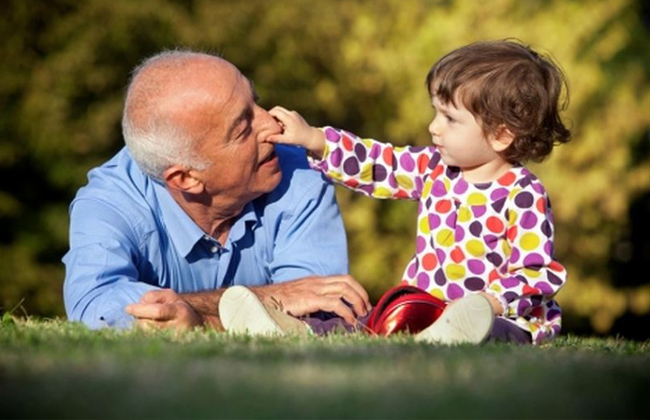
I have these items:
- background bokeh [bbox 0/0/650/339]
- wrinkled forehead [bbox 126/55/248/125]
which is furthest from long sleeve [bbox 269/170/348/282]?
background bokeh [bbox 0/0/650/339]

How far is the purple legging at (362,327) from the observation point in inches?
203

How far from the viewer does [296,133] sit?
5898 millimetres

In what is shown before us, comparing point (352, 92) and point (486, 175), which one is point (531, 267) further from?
point (352, 92)

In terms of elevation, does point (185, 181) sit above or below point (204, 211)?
above

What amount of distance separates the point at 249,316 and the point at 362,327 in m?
0.69

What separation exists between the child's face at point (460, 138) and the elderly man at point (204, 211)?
0.77 m

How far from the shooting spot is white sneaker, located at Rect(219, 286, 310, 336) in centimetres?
495

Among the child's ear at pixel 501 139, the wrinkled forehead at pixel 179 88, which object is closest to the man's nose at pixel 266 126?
the wrinkled forehead at pixel 179 88

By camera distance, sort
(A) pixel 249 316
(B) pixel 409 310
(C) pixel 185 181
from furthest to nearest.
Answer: (C) pixel 185 181, (B) pixel 409 310, (A) pixel 249 316

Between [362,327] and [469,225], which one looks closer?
[362,327]

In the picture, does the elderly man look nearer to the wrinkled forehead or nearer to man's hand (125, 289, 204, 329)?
the wrinkled forehead

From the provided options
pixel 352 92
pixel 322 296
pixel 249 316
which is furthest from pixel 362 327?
pixel 352 92

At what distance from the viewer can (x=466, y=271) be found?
569 centimetres

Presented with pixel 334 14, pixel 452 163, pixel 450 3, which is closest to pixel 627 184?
pixel 450 3
